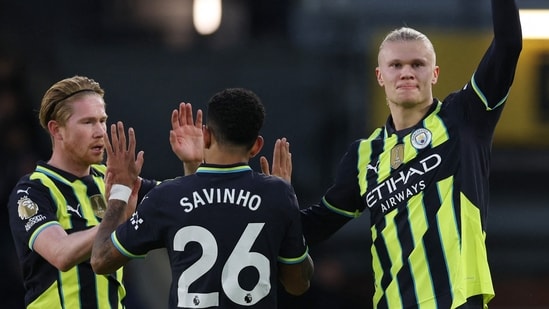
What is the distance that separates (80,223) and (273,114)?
6692 millimetres

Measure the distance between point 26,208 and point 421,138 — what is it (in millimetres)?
1858

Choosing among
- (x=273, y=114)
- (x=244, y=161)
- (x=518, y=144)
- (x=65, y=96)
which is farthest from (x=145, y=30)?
(x=244, y=161)

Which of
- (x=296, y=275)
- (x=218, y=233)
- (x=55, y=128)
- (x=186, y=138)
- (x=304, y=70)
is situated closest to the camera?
(x=218, y=233)

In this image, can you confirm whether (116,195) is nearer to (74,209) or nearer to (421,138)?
(74,209)

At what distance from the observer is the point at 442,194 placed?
541 centimetres

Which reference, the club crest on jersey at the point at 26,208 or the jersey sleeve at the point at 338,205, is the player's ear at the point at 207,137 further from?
the club crest on jersey at the point at 26,208

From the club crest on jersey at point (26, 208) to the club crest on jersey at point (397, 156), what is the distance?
65.6 inches

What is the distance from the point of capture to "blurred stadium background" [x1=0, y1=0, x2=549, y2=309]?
12445mm

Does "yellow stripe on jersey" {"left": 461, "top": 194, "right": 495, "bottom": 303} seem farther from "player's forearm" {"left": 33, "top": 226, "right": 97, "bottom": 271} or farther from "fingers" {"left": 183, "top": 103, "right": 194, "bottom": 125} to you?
"player's forearm" {"left": 33, "top": 226, "right": 97, "bottom": 271}

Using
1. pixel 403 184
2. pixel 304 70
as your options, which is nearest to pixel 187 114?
pixel 403 184

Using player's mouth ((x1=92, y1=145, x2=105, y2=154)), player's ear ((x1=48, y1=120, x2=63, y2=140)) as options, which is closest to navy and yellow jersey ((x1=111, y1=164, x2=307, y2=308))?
player's mouth ((x1=92, y1=145, x2=105, y2=154))

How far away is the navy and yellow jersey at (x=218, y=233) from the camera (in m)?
5.04

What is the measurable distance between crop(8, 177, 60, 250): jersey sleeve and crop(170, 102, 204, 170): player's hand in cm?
65

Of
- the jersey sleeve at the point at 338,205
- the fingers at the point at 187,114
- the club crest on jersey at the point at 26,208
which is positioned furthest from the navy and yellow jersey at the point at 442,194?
the club crest on jersey at the point at 26,208
